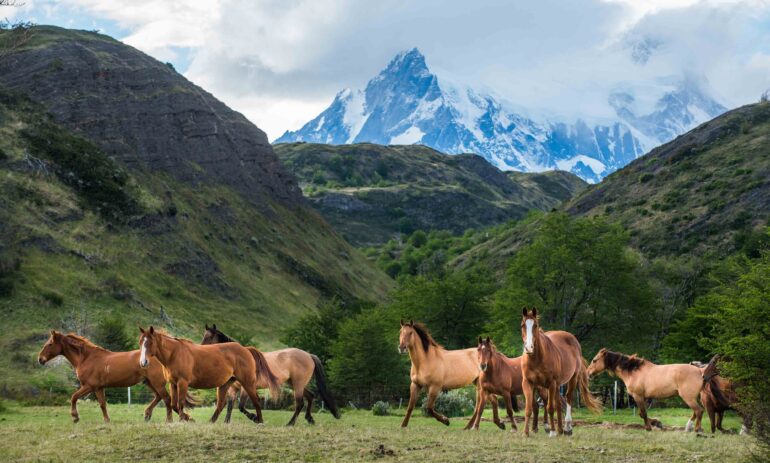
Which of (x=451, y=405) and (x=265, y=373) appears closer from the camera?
(x=265, y=373)

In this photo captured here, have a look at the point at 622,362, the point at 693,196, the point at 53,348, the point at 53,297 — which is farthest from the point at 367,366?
the point at 693,196

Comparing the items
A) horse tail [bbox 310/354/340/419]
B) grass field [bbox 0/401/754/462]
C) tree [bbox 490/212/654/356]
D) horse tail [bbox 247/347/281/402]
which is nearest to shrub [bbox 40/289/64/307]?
tree [bbox 490/212/654/356]

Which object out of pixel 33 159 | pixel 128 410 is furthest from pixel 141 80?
pixel 128 410

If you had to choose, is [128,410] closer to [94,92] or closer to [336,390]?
[336,390]

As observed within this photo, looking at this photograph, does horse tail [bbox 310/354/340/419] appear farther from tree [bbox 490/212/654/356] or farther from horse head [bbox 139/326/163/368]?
tree [bbox 490/212/654/356]

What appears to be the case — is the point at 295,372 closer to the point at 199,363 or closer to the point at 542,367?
the point at 199,363

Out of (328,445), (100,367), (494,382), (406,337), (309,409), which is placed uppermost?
(406,337)

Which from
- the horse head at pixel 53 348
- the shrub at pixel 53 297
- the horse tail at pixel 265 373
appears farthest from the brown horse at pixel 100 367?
the shrub at pixel 53 297

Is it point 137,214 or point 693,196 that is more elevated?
point 693,196

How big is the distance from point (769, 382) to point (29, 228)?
213 ft

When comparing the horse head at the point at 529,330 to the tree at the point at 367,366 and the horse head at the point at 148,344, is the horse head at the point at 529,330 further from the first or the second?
the tree at the point at 367,366

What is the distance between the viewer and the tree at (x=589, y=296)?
47.1 metres

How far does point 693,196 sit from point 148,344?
3822 inches

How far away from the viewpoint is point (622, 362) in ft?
79.5
